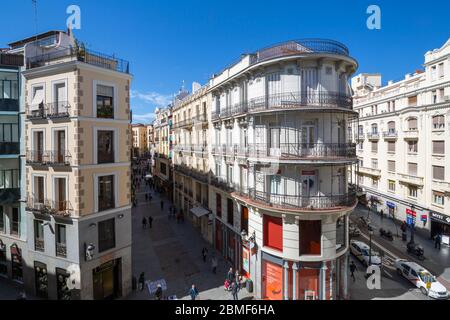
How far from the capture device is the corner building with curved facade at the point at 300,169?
16.0 m

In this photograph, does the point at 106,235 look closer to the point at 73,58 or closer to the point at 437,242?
the point at 73,58

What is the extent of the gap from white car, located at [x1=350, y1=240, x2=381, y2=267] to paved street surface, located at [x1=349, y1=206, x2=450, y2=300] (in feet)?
2.05

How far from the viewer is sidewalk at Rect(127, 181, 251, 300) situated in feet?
60.8

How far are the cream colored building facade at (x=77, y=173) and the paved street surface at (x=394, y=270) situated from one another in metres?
18.0

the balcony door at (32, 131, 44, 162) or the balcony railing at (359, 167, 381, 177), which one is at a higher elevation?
the balcony door at (32, 131, 44, 162)

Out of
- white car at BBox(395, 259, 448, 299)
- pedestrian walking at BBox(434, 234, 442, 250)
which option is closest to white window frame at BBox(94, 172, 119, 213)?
white car at BBox(395, 259, 448, 299)

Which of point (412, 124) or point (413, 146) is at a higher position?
point (412, 124)

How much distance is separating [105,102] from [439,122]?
35.0m

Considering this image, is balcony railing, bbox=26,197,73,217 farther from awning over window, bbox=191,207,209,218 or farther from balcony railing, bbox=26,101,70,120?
awning over window, bbox=191,207,209,218

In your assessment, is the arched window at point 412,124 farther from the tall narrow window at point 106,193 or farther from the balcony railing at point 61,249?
the balcony railing at point 61,249

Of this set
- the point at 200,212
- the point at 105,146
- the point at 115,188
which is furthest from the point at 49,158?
the point at 200,212

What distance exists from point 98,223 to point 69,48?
38.7ft

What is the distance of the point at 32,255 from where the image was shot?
683 inches

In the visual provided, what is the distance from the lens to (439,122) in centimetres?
2880
